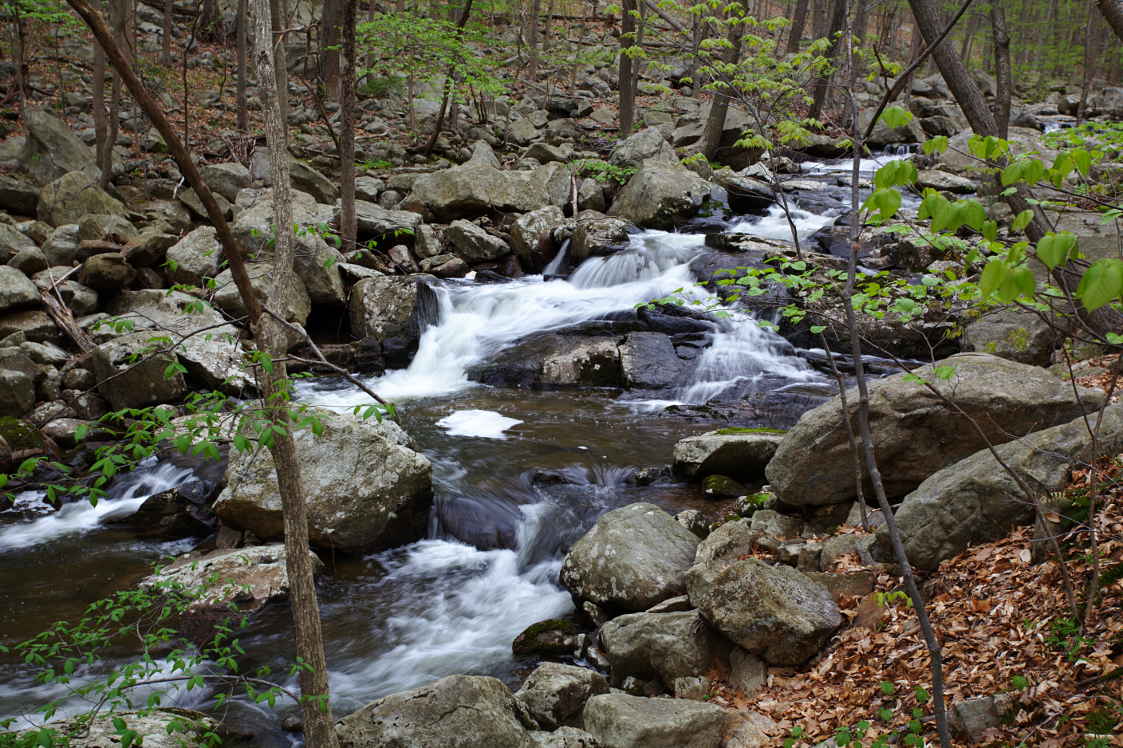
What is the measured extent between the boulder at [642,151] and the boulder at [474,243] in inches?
213

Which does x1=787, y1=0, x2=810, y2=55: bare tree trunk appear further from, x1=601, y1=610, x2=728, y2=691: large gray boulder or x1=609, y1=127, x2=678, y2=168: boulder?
x1=601, y1=610, x2=728, y2=691: large gray boulder

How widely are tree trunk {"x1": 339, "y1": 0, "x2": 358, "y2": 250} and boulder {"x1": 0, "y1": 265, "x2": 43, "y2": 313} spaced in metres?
4.74

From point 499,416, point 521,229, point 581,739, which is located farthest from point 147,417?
point 521,229

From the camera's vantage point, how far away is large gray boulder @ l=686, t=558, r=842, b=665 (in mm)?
4535

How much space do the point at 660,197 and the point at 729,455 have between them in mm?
10095

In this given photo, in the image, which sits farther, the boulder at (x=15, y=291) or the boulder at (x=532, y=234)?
the boulder at (x=532, y=234)

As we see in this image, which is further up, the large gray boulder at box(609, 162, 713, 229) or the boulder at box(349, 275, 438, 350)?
the large gray boulder at box(609, 162, 713, 229)

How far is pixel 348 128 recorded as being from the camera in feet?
44.4

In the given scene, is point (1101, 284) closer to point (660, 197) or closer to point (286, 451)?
point (286, 451)

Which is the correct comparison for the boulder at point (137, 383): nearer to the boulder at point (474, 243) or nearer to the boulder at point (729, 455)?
the boulder at point (474, 243)

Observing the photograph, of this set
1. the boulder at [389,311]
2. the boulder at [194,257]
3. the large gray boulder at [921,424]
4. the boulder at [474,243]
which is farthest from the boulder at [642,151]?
the large gray boulder at [921,424]

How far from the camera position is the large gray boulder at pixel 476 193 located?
54.3ft

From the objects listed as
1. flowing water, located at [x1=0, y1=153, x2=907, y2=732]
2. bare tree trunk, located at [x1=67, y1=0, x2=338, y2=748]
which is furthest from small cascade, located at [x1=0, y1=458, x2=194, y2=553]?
bare tree trunk, located at [x1=67, y1=0, x2=338, y2=748]

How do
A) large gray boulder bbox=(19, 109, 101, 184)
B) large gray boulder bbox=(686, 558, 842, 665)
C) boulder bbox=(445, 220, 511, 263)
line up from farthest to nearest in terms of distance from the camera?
large gray boulder bbox=(19, 109, 101, 184), boulder bbox=(445, 220, 511, 263), large gray boulder bbox=(686, 558, 842, 665)
